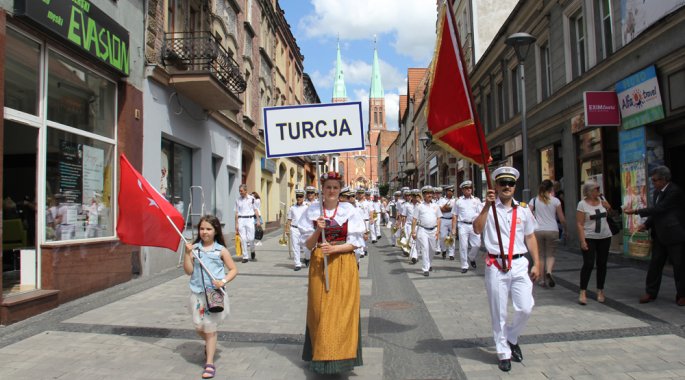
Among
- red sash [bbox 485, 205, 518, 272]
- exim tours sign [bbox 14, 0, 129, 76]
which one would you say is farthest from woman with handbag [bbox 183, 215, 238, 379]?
exim tours sign [bbox 14, 0, 129, 76]

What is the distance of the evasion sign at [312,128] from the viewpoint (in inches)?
182

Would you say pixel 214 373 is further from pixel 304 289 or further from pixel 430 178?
pixel 430 178

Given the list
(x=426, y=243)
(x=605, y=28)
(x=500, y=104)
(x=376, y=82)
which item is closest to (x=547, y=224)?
(x=426, y=243)

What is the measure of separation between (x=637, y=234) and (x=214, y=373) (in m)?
9.10

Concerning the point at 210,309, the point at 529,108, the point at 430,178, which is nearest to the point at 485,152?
the point at 210,309

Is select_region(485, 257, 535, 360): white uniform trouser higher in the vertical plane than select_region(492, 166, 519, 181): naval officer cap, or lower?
lower

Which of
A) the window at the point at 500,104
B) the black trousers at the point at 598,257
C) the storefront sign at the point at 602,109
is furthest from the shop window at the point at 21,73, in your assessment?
the window at the point at 500,104

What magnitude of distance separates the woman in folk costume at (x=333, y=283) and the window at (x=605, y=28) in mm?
10026

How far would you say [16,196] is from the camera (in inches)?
336

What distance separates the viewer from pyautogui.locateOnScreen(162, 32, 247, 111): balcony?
1130cm

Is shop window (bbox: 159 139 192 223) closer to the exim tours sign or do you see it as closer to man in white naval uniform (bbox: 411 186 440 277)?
the exim tours sign

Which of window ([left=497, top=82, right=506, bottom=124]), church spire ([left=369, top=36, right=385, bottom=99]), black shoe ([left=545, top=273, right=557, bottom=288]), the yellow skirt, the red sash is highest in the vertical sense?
church spire ([left=369, top=36, right=385, bottom=99])

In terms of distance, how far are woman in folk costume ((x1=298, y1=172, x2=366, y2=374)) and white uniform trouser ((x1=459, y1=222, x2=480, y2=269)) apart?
6.56m

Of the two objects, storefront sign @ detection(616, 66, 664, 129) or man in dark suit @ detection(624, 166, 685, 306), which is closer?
man in dark suit @ detection(624, 166, 685, 306)
